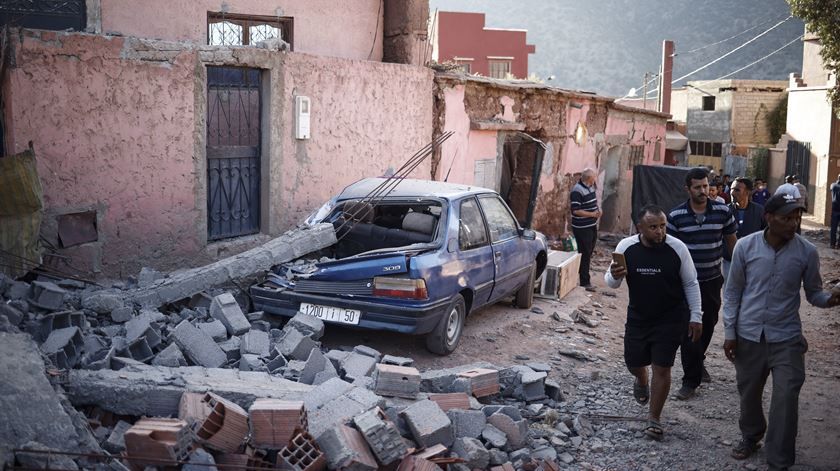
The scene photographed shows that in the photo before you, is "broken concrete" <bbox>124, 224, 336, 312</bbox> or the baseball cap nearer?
the baseball cap

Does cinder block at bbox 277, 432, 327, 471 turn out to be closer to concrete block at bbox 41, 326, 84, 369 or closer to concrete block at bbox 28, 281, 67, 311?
concrete block at bbox 41, 326, 84, 369

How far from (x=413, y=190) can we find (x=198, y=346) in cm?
298

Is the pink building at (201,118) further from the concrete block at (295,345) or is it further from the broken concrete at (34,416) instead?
the broken concrete at (34,416)

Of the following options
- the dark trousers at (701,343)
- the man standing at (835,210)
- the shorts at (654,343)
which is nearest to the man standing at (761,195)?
the man standing at (835,210)

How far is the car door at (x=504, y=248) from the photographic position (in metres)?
8.45

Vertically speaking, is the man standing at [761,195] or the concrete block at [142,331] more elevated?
the man standing at [761,195]

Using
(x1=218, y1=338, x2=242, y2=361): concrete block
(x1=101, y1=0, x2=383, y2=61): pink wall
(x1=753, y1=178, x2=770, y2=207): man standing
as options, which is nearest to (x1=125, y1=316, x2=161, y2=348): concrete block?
(x1=218, y1=338, x2=242, y2=361): concrete block

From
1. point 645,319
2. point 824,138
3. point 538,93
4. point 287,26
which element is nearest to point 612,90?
point 824,138

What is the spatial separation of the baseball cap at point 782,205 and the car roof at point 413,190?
332 cm

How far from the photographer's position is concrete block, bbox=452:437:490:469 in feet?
16.4

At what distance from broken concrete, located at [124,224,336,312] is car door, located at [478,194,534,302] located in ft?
5.72

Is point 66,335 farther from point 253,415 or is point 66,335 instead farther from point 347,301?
point 347,301

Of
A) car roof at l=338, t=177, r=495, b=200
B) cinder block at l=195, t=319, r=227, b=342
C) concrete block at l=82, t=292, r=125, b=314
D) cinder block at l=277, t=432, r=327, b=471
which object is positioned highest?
car roof at l=338, t=177, r=495, b=200

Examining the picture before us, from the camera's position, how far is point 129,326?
19.9ft
